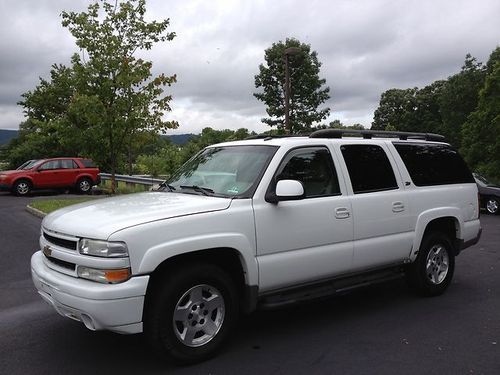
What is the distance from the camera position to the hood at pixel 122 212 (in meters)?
3.73

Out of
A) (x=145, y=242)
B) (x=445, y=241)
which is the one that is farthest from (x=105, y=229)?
(x=445, y=241)

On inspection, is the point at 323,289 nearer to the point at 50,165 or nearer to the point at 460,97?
the point at 50,165

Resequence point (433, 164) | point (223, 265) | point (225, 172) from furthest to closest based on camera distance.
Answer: point (433, 164) → point (225, 172) → point (223, 265)

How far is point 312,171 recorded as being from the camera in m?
4.86

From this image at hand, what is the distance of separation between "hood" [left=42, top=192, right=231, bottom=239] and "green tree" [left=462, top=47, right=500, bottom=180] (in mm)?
24837

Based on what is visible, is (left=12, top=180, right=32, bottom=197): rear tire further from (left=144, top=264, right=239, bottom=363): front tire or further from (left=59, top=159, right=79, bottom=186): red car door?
(left=144, top=264, right=239, bottom=363): front tire

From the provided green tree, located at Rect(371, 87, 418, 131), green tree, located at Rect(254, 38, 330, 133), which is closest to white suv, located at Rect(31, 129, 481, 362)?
green tree, located at Rect(254, 38, 330, 133)

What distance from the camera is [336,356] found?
13.6ft

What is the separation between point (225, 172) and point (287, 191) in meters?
0.81

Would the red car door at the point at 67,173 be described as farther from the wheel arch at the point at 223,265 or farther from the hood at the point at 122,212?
the wheel arch at the point at 223,265

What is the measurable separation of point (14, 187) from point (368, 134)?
18114mm

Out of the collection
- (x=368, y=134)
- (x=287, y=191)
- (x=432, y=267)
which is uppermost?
(x=368, y=134)

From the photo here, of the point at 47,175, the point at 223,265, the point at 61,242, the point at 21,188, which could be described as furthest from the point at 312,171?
the point at 21,188

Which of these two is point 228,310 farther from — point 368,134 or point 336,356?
point 368,134
